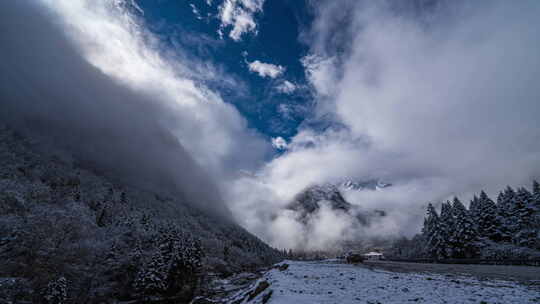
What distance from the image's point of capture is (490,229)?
57781 millimetres

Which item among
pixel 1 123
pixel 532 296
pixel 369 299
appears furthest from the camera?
pixel 1 123

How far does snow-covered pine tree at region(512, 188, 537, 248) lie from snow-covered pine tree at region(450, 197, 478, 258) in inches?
325

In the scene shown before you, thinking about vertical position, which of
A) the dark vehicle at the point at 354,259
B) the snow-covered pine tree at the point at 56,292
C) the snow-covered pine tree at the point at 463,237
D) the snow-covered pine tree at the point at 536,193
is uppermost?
the snow-covered pine tree at the point at 536,193

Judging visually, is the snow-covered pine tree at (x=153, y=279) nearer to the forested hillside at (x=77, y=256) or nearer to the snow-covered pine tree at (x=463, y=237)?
the forested hillside at (x=77, y=256)

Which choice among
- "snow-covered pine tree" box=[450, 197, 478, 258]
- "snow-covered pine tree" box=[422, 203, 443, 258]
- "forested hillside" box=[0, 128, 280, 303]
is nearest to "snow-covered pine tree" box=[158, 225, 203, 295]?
"forested hillside" box=[0, 128, 280, 303]

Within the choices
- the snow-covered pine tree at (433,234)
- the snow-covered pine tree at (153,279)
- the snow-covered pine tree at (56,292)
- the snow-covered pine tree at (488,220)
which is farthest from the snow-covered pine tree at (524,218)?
the snow-covered pine tree at (56,292)

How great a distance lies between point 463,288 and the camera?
53.6ft

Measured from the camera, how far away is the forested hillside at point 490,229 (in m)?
49.4

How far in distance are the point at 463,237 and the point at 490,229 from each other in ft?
40.8

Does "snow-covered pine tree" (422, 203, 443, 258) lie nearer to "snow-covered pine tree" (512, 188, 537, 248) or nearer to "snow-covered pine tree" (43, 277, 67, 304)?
"snow-covered pine tree" (512, 188, 537, 248)

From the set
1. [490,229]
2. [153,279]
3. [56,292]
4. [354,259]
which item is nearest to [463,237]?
[490,229]

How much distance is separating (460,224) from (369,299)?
5640 cm

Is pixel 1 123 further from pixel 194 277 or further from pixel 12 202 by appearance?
pixel 194 277

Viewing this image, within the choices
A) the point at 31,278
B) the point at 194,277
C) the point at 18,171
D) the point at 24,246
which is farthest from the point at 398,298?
the point at 18,171
